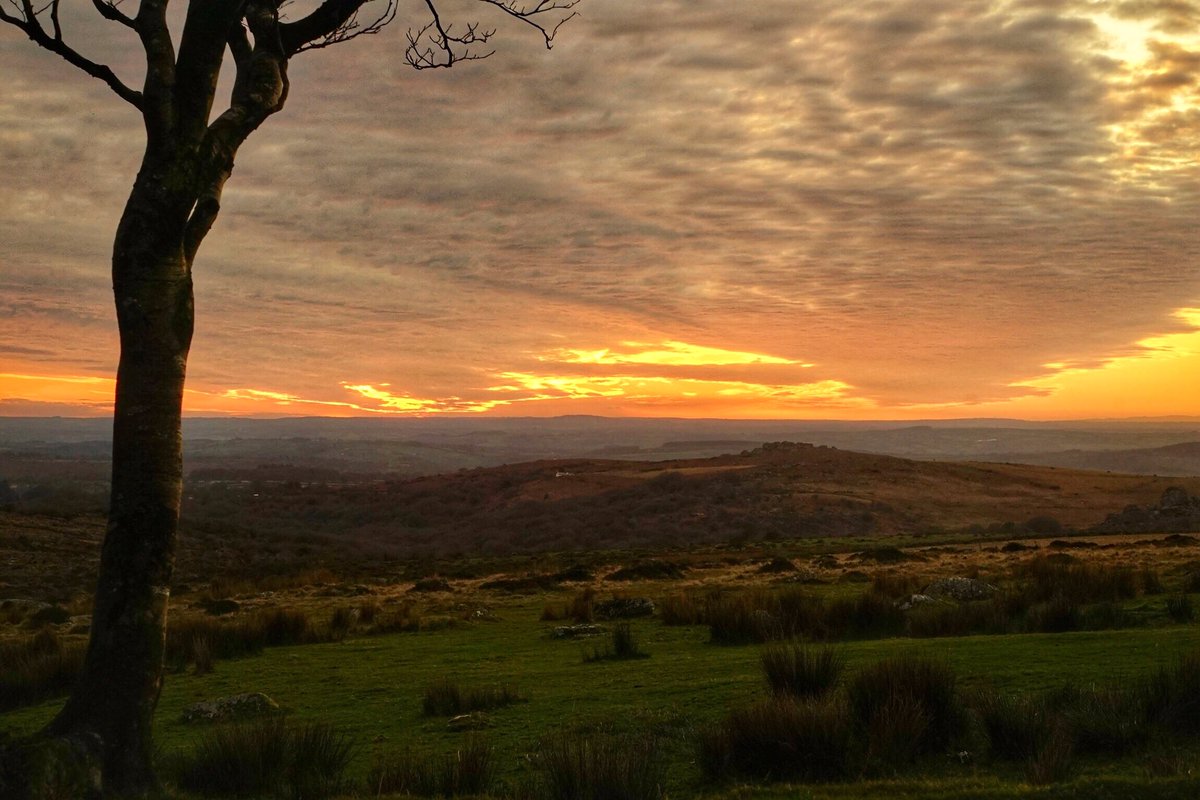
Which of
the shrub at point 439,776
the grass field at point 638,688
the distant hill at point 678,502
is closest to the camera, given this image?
the grass field at point 638,688

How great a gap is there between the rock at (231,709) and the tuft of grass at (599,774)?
15.6ft

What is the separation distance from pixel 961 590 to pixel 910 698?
1022 centimetres

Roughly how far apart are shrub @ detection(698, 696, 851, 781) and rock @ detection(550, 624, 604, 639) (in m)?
8.77

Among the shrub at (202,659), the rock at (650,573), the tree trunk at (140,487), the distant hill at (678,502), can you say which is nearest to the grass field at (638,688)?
the shrub at (202,659)

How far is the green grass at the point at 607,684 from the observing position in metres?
6.86

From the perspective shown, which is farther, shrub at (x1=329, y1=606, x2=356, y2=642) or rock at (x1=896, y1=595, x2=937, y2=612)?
shrub at (x1=329, y1=606, x2=356, y2=642)

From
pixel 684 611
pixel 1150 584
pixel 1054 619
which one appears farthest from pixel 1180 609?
pixel 684 611

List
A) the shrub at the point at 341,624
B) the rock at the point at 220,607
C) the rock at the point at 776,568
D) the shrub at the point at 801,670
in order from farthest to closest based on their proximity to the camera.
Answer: the rock at the point at 776,568, the rock at the point at 220,607, the shrub at the point at 341,624, the shrub at the point at 801,670

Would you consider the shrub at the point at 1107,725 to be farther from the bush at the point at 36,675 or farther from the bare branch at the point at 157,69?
the bush at the point at 36,675

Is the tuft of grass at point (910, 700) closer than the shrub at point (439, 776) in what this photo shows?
No

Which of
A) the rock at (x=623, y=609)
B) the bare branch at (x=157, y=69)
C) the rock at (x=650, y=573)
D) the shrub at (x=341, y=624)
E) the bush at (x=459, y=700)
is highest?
the bare branch at (x=157, y=69)

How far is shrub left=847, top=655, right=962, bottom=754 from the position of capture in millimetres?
6695

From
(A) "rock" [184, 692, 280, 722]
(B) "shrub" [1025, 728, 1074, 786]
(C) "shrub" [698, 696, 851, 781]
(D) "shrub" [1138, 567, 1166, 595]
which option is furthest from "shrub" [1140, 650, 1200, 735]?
(D) "shrub" [1138, 567, 1166, 595]

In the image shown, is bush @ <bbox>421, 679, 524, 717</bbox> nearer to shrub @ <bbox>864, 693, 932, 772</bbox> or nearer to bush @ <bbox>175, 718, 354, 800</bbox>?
bush @ <bbox>175, 718, 354, 800</bbox>
